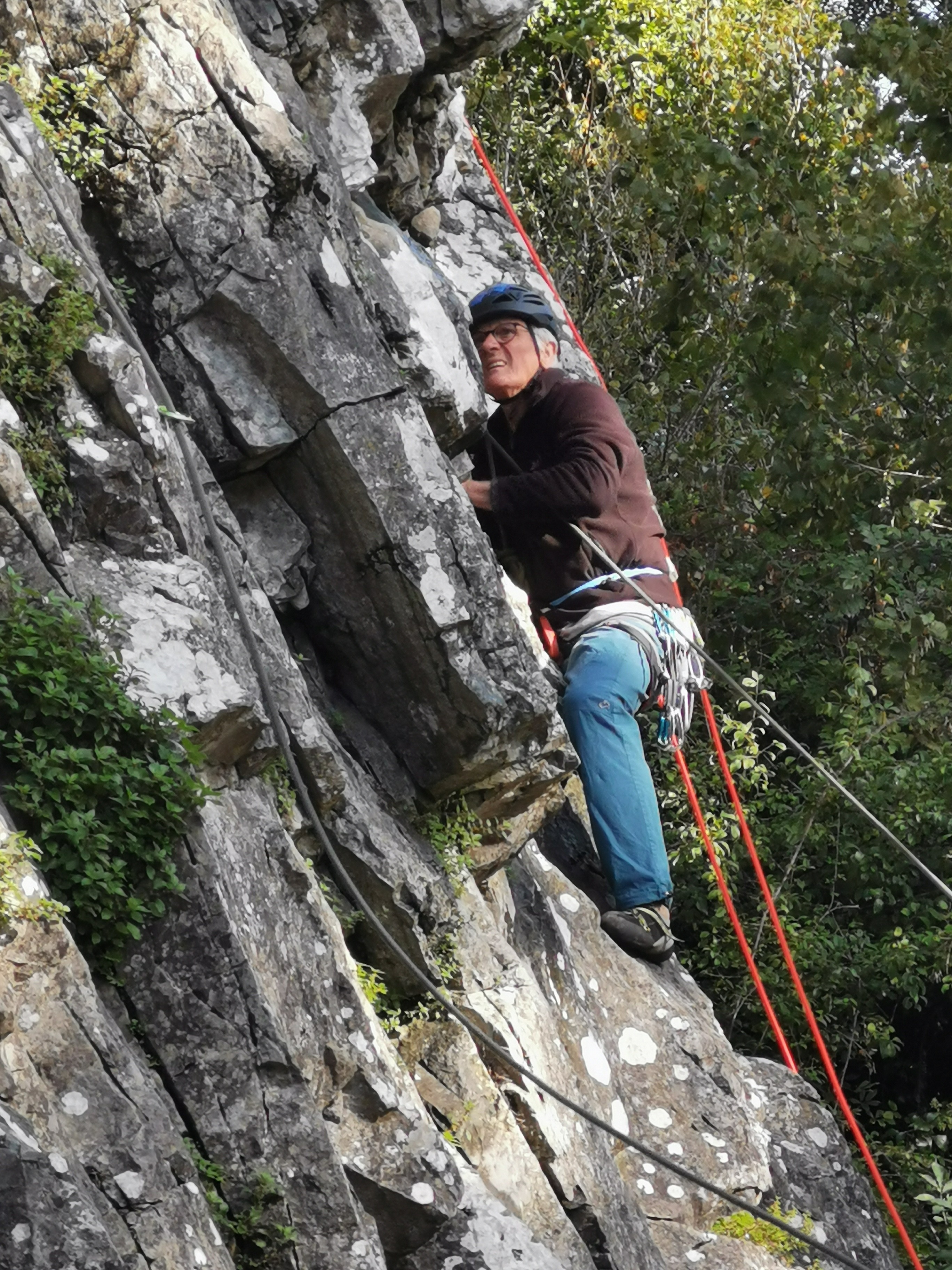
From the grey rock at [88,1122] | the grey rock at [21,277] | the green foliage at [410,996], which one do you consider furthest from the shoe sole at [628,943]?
the grey rock at [21,277]

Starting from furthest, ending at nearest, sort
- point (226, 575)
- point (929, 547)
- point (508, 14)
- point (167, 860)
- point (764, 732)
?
1. point (764, 732)
2. point (929, 547)
3. point (508, 14)
4. point (226, 575)
5. point (167, 860)

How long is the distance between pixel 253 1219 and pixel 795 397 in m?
5.57

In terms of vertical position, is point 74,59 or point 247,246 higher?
point 74,59

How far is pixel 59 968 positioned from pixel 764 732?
6939 mm

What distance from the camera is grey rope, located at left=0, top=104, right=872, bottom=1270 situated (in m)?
4.71

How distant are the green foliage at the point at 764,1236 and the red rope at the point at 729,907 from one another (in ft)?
3.13

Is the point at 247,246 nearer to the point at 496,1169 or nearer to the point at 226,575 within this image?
the point at 226,575

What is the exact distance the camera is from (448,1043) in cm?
513

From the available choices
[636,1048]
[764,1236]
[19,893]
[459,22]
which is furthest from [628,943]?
[459,22]

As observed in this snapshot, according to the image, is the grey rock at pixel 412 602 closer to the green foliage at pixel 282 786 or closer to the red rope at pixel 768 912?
the green foliage at pixel 282 786

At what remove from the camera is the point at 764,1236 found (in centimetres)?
601

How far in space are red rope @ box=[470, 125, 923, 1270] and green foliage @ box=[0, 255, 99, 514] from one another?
2.87 m

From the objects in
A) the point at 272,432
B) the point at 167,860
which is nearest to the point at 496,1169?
the point at 167,860

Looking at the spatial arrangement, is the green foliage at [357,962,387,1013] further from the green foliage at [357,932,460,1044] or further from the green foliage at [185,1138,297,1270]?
the green foliage at [185,1138,297,1270]
